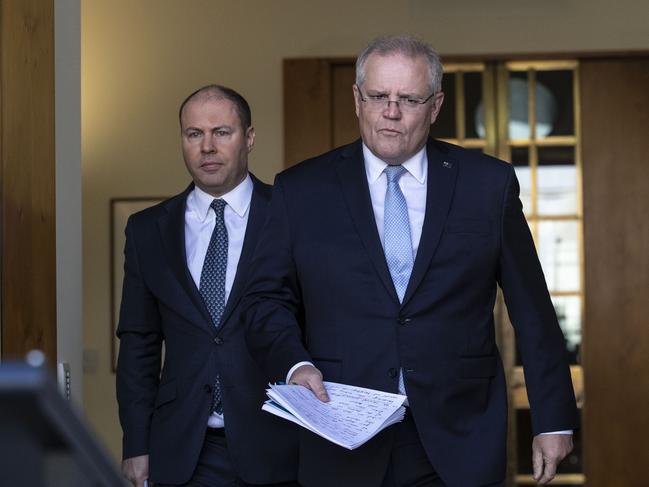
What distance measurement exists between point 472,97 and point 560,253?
913 mm

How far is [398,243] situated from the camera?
2795mm

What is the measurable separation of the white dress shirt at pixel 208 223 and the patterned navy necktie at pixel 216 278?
0.06 feet

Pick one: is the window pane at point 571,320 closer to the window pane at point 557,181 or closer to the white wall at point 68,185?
the window pane at point 557,181

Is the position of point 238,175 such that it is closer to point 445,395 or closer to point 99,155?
point 445,395

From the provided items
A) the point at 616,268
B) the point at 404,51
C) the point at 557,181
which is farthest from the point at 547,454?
the point at 557,181

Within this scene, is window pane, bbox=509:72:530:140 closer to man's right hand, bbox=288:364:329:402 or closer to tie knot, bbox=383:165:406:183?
tie knot, bbox=383:165:406:183

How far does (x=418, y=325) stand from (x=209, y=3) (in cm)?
369

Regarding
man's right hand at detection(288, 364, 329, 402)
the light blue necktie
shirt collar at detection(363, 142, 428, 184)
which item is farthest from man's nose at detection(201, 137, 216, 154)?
man's right hand at detection(288, 364, 329, 402)

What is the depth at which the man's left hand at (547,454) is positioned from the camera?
2.79m

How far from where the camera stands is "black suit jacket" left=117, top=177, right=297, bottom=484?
3.27 meters

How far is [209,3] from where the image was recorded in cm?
605

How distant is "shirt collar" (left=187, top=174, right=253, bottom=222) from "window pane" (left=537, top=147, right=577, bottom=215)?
2.83 m

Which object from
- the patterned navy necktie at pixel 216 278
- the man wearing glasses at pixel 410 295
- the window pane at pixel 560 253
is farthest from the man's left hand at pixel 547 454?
the window pane at pixel 560 253

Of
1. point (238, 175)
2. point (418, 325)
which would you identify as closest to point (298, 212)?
point (418, 325)
